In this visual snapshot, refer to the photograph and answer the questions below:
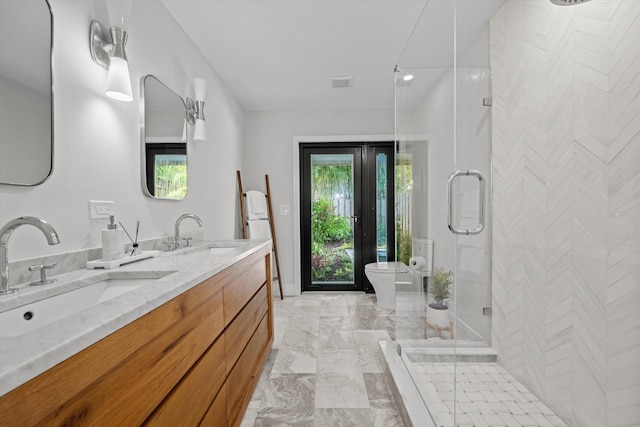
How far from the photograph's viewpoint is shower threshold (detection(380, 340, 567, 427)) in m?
1.39

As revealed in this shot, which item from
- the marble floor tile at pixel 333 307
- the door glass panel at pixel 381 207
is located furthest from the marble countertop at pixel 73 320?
the door glass panel at pixel 381 207

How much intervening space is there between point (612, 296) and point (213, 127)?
2722mm

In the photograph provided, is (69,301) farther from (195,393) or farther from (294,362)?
(294,362)

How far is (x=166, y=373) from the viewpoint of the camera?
32.3 inches

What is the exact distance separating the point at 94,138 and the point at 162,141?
0.55 meters

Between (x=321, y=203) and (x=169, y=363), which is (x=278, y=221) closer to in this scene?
(x=321, y=203)

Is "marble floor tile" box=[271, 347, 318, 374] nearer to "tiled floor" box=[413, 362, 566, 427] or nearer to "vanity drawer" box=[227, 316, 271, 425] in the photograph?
"vanity drawer" box=[227, 316, 271, 425]

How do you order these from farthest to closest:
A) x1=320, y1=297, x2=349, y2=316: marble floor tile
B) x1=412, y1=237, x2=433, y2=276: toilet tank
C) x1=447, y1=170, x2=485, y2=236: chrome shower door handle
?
1. x1=320, y1=297, x2=349, y2=316: marble floor tile
2. x1=412, y1=237, x2=433, y2=276: toilet tank
3. x1=447, y1=170, x2=485, y2=236: chrome shower door handle

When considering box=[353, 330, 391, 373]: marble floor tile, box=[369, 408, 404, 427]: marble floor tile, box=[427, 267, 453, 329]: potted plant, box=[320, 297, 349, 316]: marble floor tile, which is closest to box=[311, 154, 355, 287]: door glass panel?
box=[320, 297, 349, 316]: marble floor tile

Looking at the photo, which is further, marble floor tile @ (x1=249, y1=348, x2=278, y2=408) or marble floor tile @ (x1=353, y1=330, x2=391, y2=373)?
marble floor tile @ (x1=353, y1=330, x2=391, y2=373)

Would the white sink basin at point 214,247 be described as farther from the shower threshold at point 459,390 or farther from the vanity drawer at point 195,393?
the shower threshold at point 459,390

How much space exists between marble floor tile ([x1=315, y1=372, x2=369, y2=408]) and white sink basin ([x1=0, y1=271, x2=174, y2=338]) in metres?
1.14

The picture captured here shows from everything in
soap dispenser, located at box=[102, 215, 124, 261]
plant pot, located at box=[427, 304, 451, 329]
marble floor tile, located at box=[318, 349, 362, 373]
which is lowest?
marble floor tile, located at box=[318, 349, 362, 373]

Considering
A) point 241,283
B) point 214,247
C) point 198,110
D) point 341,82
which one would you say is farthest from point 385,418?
point 341,82
